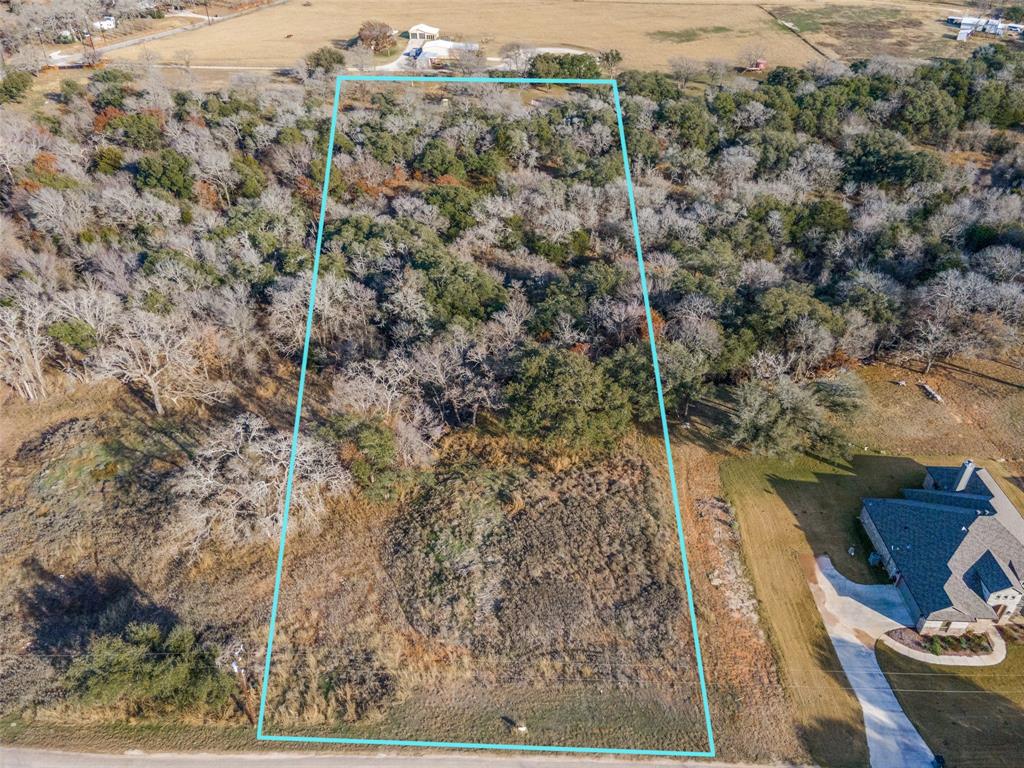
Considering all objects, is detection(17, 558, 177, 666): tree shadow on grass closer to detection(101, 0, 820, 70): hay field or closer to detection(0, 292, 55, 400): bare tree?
detection(0, 292, 55, 400): bare tree

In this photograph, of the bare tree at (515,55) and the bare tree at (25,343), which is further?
the bare tree at (515,55)

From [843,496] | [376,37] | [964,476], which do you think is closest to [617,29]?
[376,37]

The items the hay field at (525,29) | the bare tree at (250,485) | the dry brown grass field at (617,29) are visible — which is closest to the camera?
the bare tree at (250,485)

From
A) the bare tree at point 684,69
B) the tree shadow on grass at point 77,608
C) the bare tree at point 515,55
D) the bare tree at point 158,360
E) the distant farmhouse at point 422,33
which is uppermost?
the distant farmhouse at point 422,33

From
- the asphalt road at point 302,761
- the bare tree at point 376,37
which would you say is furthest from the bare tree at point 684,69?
the asphalt road at point 302,761

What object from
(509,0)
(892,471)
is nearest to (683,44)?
(509,0)

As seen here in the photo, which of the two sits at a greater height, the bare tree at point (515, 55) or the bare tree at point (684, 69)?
the bare tree at point (515, 55)

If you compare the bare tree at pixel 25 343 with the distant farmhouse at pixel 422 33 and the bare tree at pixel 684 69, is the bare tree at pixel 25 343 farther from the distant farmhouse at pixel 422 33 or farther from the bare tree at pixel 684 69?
the bare tree at pixel 684 69
